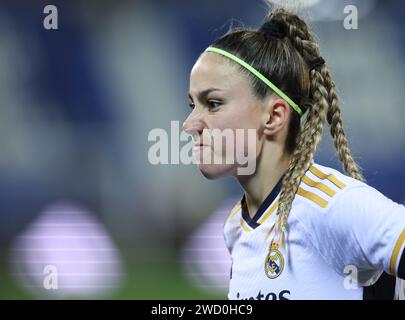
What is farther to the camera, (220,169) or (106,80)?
(106,80)

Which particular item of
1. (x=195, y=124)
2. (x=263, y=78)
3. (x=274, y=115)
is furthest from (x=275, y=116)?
(x=195, y=124)

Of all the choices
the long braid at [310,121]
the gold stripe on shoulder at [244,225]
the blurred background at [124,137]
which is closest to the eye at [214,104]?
the long braid at [310,121]

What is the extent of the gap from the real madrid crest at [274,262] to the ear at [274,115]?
30cm

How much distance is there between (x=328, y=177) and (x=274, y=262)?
0.84 feet

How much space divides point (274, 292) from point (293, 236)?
6.1 inches

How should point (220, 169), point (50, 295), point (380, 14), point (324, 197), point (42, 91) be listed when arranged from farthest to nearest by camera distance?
point (42, 91) → point (380, 14) → point (50, 295) → point (220, 169) → point (324, 197)

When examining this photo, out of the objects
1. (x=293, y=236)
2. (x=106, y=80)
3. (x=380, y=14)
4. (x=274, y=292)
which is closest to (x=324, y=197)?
(x=293, y=236)

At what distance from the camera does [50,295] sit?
3102 millimetres

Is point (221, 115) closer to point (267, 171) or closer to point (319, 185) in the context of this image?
point (267, 171)

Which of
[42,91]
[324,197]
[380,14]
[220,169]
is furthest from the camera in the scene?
[42,91]

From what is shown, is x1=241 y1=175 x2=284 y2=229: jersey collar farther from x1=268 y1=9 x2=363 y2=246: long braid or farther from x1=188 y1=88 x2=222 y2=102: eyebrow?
x1=188 y1=88 x2=222 y2=102: eyebrow

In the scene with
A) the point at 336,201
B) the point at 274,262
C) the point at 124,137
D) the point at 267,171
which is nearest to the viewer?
the point at 336,201

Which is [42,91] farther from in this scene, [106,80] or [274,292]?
[274,292]

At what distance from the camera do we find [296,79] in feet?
5.24
